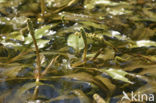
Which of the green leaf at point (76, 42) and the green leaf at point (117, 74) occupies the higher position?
the green leaf at point (76, 42)

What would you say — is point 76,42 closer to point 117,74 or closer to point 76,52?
point 76,52

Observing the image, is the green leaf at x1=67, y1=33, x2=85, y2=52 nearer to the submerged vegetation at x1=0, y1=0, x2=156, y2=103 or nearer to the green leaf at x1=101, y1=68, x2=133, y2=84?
the submerged vegetation at x1=0, y1=0, x2=156, y2=103

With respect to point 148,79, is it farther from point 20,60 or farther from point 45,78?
point 20,60

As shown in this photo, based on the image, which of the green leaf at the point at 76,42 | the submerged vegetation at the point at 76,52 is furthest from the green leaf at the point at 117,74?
the green leaf at the point at 76,42

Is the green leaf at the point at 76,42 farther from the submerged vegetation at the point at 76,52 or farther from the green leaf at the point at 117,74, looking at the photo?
the green leaf at the point at 117,74

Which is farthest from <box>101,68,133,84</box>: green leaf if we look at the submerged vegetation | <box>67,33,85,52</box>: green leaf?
<box>67,33,85,52</box>: green leaf

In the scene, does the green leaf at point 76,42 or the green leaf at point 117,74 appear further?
the green leaf at point 76,42

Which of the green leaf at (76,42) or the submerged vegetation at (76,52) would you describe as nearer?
the submerged vegetation at (76,52)

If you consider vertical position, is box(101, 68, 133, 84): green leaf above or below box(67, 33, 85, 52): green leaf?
below

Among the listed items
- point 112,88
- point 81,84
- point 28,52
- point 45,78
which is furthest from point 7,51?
point 112,88

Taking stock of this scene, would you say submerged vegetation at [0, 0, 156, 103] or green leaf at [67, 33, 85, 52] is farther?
green leaf at [67, 33, 85, 52]
